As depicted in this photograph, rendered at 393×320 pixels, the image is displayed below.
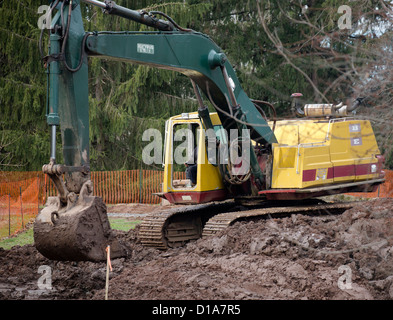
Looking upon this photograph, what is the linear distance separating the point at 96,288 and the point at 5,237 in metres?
6.47

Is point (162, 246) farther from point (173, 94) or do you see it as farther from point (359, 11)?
point (173, 94)

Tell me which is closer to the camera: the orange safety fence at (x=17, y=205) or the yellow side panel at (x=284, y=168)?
the yellow side panel at (x=284, y=168)

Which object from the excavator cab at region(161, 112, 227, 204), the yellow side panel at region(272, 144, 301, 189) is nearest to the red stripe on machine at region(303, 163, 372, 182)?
the yellow side panel at region(272, 144, 301, 189)

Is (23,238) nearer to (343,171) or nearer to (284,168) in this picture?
(284,168)

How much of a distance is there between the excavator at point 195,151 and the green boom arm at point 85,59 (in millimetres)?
12

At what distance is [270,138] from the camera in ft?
33.6

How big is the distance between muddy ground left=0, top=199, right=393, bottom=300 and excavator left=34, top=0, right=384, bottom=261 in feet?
1.98

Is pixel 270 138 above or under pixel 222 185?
above

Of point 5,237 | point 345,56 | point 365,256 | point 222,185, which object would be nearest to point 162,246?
point 222,185

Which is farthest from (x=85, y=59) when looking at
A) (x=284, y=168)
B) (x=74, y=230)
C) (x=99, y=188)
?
(x=99, y=188)

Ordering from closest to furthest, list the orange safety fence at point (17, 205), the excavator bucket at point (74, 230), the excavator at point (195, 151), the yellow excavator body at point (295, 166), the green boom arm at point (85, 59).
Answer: the excavator bucket at point (74, 230) < the excavator at point (195, 151) < the green boom arm at point (85, 59) < the yellow excavator body at point (295, 166) < the orange safety fence at point (17, 205)

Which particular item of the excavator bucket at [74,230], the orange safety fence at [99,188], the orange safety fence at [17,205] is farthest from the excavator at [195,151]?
the orange safety fence at [99,188]

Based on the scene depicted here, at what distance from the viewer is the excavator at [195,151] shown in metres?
6.44

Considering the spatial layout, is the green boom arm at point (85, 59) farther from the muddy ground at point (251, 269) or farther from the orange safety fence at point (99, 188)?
the orange safety fence at point (99, 188)
